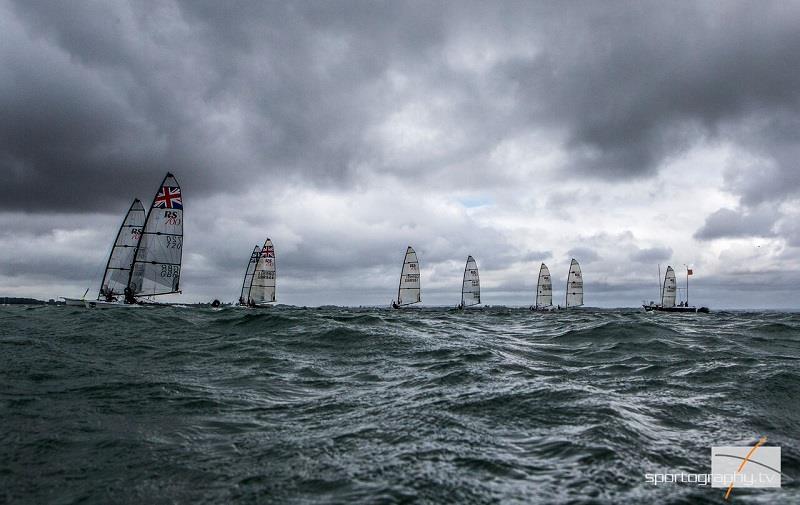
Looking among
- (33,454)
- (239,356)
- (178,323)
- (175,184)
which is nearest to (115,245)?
(175,184)

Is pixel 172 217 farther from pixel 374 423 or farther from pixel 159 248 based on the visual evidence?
pixel 374 423

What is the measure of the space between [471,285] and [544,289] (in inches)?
935

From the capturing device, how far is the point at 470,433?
704cm

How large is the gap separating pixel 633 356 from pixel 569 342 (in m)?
4.13

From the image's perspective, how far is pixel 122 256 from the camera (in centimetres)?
4616

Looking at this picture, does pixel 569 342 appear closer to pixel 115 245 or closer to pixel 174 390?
pixel 174 390

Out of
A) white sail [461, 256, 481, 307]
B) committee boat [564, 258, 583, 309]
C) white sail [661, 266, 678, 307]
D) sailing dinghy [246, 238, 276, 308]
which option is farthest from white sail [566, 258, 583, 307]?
sailing dinghy [246, 238, 276, 308]

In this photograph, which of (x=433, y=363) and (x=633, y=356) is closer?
(x=433, y=363)

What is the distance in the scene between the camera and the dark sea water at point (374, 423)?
526cm

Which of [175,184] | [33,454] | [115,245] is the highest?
[175,184]

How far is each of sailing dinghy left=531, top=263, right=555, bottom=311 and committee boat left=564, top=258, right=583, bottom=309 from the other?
14.7 feet

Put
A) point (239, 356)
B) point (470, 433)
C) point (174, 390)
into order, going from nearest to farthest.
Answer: point (470, 433) → point (174, 390) → point (239, 356)

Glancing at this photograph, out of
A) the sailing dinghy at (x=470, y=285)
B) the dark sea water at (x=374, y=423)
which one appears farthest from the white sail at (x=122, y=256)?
the sailing dinghy at (x=470, y=285)

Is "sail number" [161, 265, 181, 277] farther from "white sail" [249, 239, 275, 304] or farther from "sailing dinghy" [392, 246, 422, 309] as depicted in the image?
"sailing dinghy" [392, 246, 422, 309]
